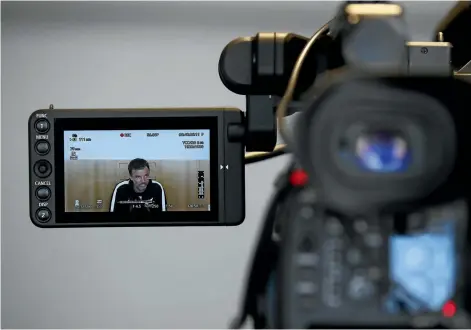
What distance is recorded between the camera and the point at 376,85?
0.31 metres

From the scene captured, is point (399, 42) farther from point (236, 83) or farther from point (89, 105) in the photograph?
point (89, 105)

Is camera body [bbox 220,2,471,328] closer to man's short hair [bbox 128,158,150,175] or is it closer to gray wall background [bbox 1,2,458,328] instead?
man's short hair [bbox 128,158,150,175]

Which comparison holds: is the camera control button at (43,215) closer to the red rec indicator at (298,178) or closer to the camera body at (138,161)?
the camera body at (138,161)

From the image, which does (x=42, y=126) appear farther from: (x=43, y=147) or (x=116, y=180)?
(x=116, y=180)

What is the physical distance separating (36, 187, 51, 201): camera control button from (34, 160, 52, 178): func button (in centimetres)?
2

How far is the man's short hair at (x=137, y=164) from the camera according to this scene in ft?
2.08

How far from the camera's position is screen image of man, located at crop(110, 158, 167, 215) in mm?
575

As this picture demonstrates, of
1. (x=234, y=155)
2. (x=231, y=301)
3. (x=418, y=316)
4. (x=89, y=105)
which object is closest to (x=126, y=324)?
(x=231, y=301)

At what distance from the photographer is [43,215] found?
20.4 inches

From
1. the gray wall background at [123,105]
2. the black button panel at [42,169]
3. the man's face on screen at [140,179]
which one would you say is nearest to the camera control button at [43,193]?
the black button panel at [42,169]

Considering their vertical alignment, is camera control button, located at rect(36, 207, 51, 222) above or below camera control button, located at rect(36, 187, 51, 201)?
below

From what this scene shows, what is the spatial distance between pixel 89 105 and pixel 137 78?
119 millimetres

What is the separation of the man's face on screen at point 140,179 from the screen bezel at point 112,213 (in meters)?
0.10

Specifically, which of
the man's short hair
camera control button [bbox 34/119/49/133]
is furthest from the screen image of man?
camera control button [bbox 34/119/49/133]
